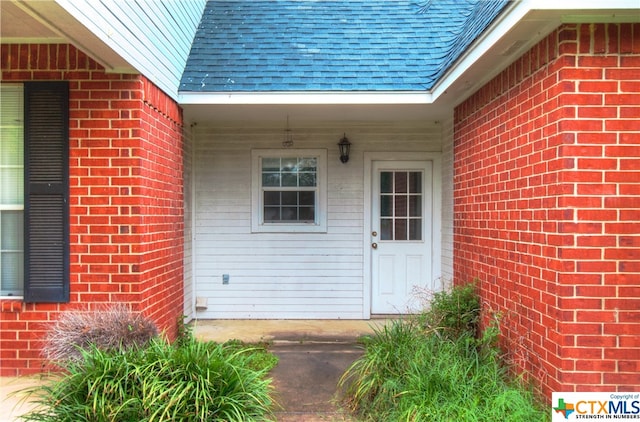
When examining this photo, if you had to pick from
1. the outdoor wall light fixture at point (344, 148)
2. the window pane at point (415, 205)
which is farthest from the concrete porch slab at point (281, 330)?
the outdoor wall light fixture at point (344, 148)

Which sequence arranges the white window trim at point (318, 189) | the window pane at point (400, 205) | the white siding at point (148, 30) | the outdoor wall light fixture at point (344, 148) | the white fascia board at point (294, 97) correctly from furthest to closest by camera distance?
1. the window pane at point (400, 205)
2. the white window trim at point (318, 189)
3. the outdoor wall light fixture at point (344, 148)
4. the white fascia board at point (294, 97)
5. the white siding at point (148, 30)

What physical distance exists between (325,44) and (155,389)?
4.49 metres

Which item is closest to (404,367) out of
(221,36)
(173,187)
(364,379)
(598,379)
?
(364,379)

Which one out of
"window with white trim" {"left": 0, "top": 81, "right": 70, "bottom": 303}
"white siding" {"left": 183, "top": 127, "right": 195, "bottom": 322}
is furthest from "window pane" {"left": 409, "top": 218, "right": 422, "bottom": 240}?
"window with white trim" {"left": 0, "top": 81, "right": 70, "bottom": 303}

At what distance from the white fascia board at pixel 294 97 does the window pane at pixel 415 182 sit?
1.56 m

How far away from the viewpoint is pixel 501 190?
3.82 metres

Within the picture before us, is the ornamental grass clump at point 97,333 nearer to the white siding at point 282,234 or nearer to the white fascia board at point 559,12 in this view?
the white siding at point 282,234

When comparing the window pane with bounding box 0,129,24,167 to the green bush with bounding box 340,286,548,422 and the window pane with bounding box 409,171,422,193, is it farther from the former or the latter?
the window pane with bounding box 409,171,422,193

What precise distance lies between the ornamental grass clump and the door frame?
3.38 metres

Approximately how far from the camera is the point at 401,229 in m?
6.27

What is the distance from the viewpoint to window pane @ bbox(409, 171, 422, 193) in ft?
20.6

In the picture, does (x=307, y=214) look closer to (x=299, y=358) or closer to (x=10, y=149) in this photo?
(x=299, y=358)

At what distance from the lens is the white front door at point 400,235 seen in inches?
245

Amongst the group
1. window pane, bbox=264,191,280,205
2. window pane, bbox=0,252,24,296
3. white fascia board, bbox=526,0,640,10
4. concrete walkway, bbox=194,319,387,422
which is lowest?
concrete walkway, bbox=194,319,387,422
